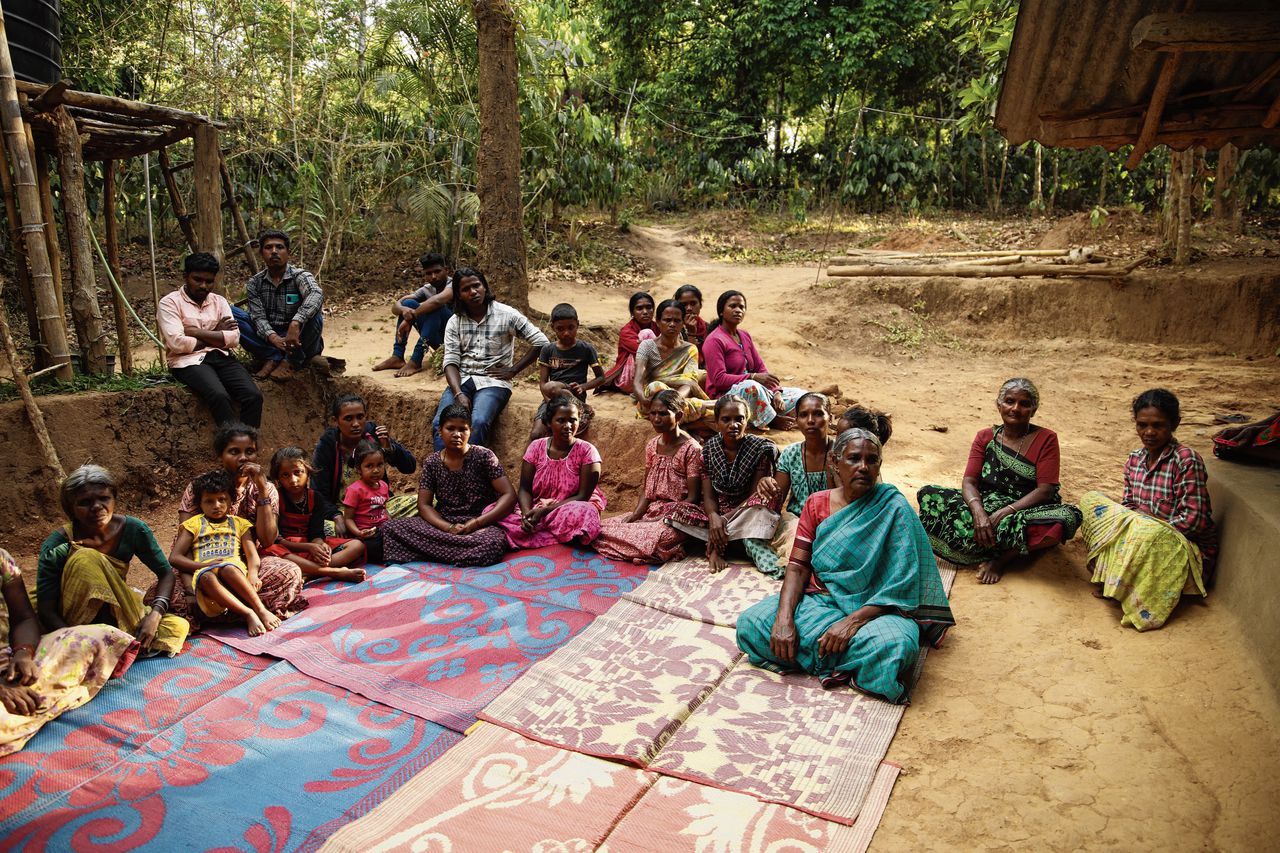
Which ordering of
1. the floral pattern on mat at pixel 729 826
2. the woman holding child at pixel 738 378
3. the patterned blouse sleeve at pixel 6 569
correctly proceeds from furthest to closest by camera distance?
the woman holding child at pixel 738 378, the patterned blouse sleeve at pixel 6 569, the floral pattern on mat at pixel 729 826

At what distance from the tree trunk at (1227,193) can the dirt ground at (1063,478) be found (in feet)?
8.55

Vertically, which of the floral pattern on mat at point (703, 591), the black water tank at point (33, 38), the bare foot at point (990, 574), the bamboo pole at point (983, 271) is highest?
the black water tank at point (33, 38)

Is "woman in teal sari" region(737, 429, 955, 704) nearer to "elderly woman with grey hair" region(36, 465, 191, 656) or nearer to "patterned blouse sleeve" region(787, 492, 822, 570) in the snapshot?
"patterned blouse sleeve" region(787, 492, 822, 570)

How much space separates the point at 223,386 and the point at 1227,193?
12587 millimetres

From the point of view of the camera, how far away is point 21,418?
5.35 metres

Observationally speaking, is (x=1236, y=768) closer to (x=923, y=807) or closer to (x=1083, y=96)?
(x=923, y=807)

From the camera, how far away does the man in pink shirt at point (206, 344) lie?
569 cm

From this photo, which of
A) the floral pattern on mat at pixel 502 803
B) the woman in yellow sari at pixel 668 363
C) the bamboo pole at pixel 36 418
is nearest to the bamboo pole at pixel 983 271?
the woman in yellow sari at pixel 668 363

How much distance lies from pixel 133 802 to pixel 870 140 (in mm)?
15779

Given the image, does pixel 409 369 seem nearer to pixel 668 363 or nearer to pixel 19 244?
pixel 668 363

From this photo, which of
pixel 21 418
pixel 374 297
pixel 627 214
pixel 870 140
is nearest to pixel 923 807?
pixel 21 418

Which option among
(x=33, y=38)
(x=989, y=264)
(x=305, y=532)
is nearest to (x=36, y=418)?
(x=305, y=532)

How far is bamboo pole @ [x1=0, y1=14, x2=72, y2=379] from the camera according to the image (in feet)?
16.9

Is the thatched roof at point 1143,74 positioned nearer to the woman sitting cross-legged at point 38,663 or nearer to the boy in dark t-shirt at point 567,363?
the boy in dark t-shirt at point 567,363
